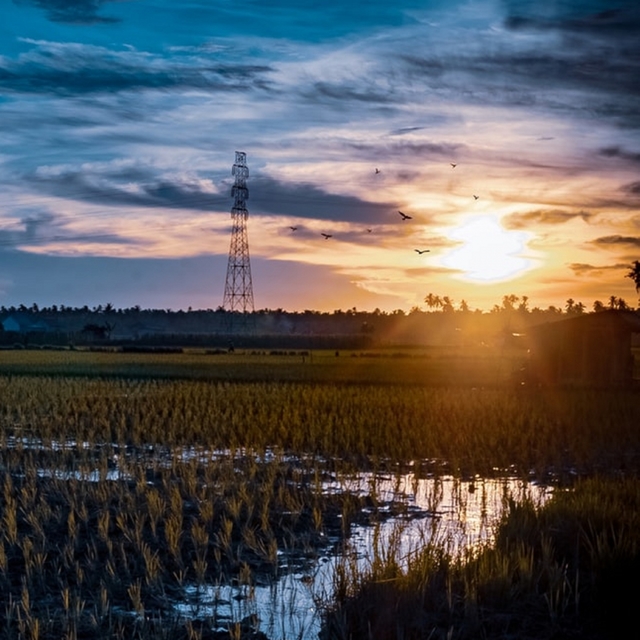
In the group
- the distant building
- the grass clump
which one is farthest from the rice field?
the distant building

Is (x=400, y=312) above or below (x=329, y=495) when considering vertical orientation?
above

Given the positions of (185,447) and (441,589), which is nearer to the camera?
(441,589)

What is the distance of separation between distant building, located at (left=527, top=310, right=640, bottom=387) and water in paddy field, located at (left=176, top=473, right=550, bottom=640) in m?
18.8

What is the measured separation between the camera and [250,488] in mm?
11438

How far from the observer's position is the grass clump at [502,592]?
20.7 ft

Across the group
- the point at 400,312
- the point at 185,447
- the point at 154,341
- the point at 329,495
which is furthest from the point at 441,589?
the point at 400,312

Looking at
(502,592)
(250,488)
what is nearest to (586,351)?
(250,488)

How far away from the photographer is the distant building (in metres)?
30.2

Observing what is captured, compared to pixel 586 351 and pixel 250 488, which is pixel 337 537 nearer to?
pixel 250 488

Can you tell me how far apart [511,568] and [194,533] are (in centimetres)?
296

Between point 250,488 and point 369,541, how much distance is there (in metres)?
2.81

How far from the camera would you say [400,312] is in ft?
482

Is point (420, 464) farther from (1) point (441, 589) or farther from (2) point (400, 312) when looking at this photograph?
(2) point (400, 312)

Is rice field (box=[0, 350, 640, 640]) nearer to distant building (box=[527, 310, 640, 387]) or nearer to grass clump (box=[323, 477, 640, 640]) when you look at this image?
grass clump (box=[323, 477, 640, 640])
